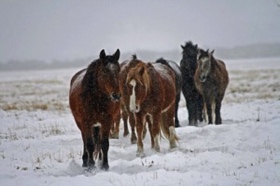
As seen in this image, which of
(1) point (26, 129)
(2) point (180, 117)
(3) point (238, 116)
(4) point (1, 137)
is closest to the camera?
(4) point (1, 137)

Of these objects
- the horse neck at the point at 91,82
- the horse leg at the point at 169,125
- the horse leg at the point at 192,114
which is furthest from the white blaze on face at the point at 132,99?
the horse leg at the point at 192,114

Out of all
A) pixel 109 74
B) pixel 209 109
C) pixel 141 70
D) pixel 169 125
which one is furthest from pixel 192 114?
pixel 109 74

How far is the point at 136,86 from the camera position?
6.20 meters

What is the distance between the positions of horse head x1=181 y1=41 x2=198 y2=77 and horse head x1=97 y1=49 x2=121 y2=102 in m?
5.06

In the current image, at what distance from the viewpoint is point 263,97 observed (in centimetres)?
1498

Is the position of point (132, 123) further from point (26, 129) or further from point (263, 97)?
point (263, 97)

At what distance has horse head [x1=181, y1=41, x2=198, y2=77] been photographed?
10242 millimetres

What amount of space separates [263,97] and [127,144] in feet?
27.6

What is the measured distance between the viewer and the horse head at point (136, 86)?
6.15 metres

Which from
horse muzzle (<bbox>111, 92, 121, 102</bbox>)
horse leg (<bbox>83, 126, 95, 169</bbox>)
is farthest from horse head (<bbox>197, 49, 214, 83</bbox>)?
horse muzzle (<bbox>111, 92, 121, 102</bbox>)

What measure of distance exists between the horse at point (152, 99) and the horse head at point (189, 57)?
2486 millimetres

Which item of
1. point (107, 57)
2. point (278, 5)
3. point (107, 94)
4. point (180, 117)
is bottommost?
point (180, 117)

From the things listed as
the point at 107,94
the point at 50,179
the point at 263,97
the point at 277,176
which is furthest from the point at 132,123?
the point at 263,97

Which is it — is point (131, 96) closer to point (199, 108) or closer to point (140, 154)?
point (140, 154)
